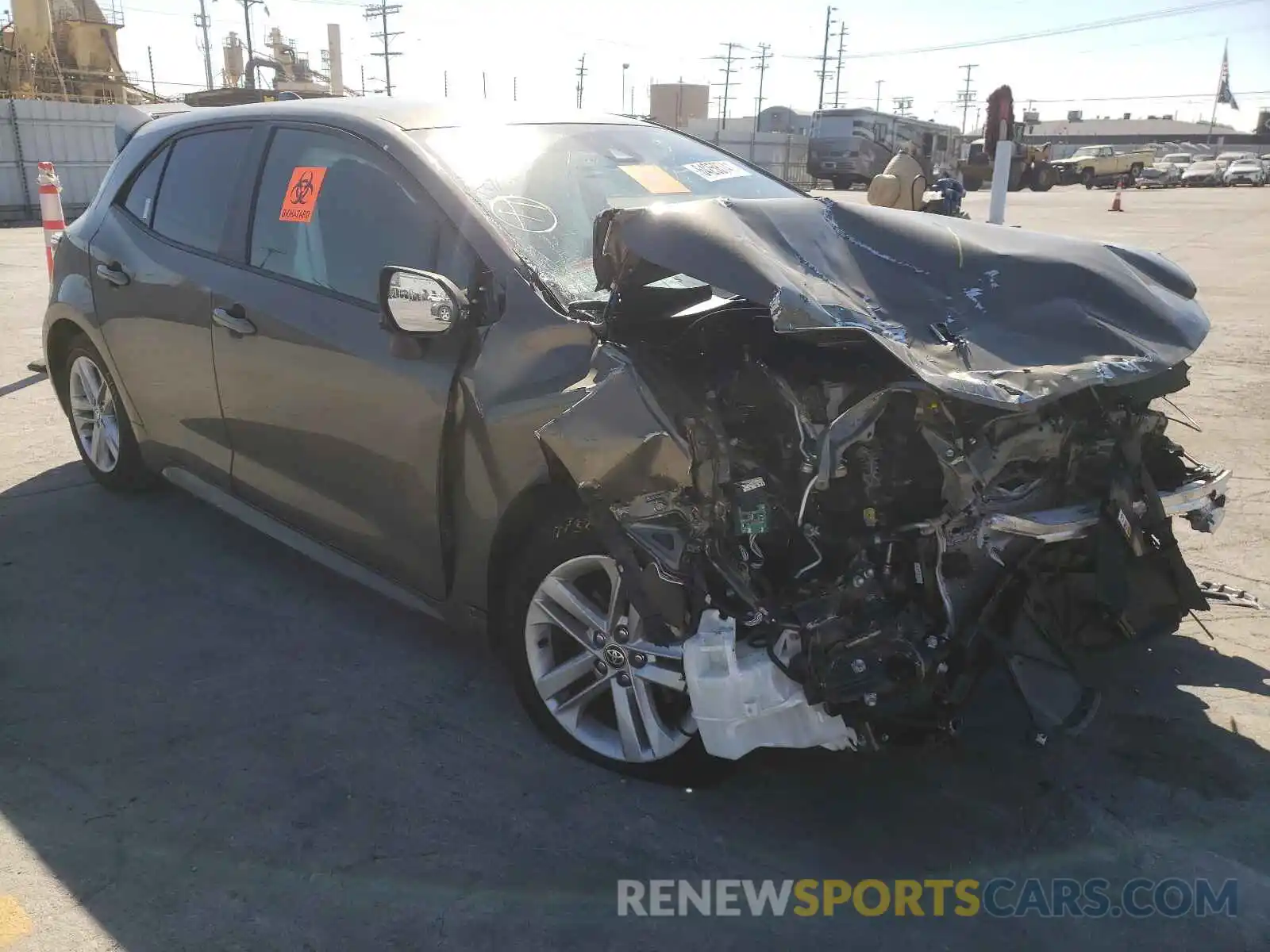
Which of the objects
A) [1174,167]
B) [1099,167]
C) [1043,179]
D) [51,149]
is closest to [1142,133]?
[1174,167]

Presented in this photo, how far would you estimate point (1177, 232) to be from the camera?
19750mm

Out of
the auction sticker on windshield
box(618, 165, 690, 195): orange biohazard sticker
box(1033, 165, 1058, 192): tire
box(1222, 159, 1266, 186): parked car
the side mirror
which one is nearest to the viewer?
the side mirror

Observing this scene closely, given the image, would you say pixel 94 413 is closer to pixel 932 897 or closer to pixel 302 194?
pixel 302 194

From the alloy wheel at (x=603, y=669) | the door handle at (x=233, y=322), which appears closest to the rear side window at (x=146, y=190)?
the door handle at (x=233, y=322)

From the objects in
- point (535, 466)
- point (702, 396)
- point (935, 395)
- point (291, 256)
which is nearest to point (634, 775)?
point (535, 466)

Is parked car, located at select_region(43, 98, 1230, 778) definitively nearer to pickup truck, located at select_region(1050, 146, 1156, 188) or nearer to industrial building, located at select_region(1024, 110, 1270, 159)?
pickup truck, located at select_region(1050, 146, 1156, 188)

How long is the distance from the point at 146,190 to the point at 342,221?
1.66m

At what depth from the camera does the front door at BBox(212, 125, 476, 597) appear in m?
2.96

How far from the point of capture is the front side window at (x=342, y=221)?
3.02m

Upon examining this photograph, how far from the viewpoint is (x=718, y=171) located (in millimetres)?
3934

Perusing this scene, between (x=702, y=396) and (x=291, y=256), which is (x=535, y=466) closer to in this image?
(x=702, y=396)

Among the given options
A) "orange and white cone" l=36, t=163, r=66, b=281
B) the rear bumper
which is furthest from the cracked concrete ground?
"orange and white cone" l=36, t=163, r=66, b=281

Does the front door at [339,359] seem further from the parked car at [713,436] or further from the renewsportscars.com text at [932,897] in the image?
the renewsportscars.com text at [932,897]

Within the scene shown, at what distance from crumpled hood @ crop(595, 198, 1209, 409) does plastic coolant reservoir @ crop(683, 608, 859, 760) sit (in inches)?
29.3
